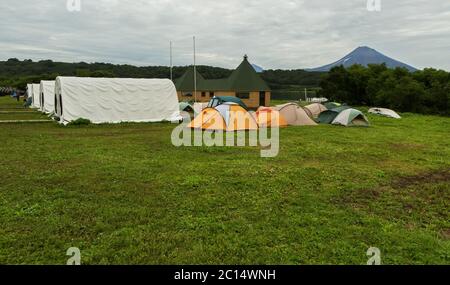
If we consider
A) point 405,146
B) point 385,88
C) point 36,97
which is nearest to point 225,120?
point 405,146

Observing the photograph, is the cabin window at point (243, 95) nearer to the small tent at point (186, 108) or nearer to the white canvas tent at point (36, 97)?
the small tent at point (186, 108)

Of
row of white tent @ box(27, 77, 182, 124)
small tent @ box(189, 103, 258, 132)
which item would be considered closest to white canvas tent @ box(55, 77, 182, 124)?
row of white tent @ box(27, 77, 182, 124)

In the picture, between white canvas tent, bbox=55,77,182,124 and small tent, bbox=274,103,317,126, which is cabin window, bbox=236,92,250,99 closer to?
white canvas tent, bbox=55,77,182,124

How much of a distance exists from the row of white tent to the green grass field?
837 cm

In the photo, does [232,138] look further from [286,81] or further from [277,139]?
[286,81]

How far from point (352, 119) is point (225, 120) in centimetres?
735

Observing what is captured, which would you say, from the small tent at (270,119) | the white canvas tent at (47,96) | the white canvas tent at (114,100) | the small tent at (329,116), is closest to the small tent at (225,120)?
the small tent at (270,119)

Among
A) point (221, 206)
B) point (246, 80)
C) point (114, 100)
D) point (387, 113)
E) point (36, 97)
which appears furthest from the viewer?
point (246, 80)

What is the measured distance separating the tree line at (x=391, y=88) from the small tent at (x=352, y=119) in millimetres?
18822

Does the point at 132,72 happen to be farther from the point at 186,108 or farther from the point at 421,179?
the point at 421,179

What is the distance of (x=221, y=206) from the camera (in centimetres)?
557
